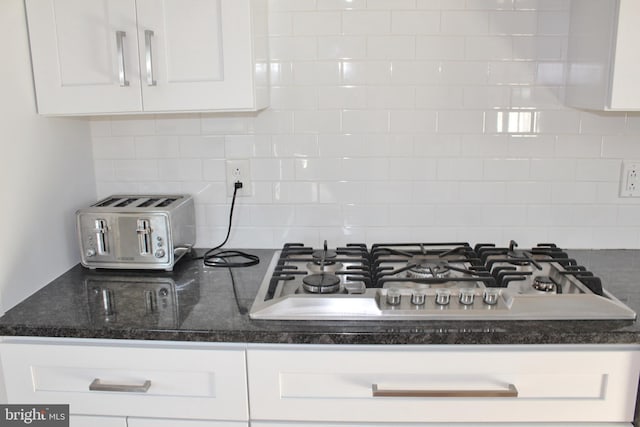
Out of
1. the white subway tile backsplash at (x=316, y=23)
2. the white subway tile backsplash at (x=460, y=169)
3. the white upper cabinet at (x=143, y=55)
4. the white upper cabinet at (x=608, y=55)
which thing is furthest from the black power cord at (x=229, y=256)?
the white upper cabinet at (x=608, y=55)

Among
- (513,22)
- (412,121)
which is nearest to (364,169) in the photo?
(412,121)

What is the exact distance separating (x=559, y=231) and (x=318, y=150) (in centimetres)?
88

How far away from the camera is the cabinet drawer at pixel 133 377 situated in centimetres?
136

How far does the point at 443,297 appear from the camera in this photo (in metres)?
1.42

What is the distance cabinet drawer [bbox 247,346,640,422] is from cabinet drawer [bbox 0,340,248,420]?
0.25ft

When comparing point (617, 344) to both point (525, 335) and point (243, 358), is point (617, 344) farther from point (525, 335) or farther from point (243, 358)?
point (243, 358)

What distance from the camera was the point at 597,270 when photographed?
1.73 meters

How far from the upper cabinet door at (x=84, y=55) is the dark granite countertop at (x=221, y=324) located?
1.76 feet

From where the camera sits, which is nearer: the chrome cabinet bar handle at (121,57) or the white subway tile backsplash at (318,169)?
the chrome cabinet bar handle at (121,57)

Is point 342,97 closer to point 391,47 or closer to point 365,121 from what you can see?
point 365,121

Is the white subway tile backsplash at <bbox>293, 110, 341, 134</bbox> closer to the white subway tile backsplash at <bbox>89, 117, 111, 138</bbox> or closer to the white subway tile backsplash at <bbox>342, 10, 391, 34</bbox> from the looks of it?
the white subway tile backsplash at <bbox>342, 10, 391, 34</bbox>

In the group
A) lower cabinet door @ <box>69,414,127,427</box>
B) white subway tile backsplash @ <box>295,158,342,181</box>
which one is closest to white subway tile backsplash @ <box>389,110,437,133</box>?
white subway tile backsplash @ <box>295,158,342,181</box>

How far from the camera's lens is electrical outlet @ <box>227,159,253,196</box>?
1896 millimetres

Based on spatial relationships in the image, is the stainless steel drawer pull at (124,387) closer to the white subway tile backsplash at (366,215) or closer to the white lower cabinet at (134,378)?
the white lower cabinet at (134,378)
